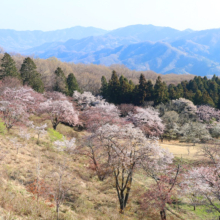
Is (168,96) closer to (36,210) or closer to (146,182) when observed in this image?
(146,182)

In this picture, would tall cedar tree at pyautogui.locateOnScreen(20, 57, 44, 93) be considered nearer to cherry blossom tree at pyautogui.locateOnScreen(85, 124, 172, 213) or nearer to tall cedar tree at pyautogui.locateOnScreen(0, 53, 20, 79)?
tall cedar tree at pyautogui.locateOnScreen(0, 53, 20, 79)

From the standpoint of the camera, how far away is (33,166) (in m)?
13.3

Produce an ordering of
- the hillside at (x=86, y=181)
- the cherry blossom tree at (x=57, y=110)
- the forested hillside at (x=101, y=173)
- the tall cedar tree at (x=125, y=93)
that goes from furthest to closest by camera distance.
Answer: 1. the tall cedar tree at (x=125, y=93)
2. the cherry blossom tree at (x=57, y=110)
3. the forested hillside at (x=101, y=173)
4. the hillside at (x=86, y=181)

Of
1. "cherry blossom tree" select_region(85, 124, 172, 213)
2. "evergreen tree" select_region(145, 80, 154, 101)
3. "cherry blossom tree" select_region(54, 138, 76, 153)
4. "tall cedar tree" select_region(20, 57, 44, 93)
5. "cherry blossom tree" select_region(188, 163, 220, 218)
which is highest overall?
"tall cedar tree" select_region(20, 57, 44, 93)

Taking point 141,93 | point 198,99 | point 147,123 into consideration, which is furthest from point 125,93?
point 198,99

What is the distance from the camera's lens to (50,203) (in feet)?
31.0

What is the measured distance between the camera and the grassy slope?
7.63 metres

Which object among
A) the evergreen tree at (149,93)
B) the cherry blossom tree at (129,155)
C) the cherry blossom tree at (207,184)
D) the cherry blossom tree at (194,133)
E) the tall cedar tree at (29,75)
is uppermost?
the tall cedar tree at (29,75)

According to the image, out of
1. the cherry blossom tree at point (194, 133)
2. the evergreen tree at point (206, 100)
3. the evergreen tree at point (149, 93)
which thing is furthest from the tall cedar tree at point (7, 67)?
the evergreen tree at point (206, 100)

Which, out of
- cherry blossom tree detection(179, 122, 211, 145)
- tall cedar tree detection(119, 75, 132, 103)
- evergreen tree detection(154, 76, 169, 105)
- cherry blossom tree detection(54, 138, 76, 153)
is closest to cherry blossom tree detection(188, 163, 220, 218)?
cherry blossom tree detection(54, 138, 76, 153)

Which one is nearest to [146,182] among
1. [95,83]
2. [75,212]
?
[75,212]

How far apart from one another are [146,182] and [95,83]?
45793 millimetres

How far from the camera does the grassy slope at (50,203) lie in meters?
7.63

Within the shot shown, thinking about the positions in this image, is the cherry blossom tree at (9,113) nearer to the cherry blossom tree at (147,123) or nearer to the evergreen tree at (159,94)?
the cherry blossom tree at (147,123)
